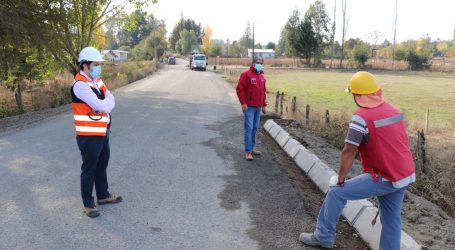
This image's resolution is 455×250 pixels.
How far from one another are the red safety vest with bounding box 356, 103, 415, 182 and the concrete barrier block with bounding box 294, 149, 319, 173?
11.6 ft

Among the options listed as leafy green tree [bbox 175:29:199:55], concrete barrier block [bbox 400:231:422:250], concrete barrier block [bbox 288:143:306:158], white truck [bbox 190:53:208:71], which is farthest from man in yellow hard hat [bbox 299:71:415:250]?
leafy green tree [bbox 175:29:199:55]

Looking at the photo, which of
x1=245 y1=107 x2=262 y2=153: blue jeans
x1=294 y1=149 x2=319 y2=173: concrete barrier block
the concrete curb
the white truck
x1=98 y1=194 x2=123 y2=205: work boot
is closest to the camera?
the concrete curb

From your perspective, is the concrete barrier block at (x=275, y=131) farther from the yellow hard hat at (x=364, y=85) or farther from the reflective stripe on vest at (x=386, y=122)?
the reflective stripe on vest at (x=386, y=122)

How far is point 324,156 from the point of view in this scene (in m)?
8.30

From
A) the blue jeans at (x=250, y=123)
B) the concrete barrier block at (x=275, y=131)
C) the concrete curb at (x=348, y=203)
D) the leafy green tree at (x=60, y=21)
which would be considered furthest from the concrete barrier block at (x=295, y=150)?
the leafy green tree at (x=60, y=21)

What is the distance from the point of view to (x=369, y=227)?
4.51 meters

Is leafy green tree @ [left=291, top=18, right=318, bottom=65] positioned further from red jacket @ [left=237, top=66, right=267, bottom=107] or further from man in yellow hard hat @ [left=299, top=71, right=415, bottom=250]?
man in yellow hard hat @ [left=299, top=71, right=415, bottom=250]

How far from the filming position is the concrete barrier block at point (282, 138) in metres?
9.37

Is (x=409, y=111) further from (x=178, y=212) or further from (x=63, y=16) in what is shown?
(x=178, y=212)

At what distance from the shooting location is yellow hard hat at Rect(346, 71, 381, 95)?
11.9 ft

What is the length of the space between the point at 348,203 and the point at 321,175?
4.66 ft

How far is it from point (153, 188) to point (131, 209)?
2.81 feet

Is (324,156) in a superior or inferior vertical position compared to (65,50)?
inferior

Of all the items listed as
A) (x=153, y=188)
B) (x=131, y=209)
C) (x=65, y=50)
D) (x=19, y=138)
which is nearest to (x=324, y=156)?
(x=153, y=188)
